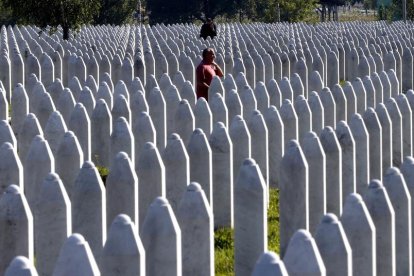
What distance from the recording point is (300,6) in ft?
193

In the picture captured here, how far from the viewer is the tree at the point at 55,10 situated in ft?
82.7

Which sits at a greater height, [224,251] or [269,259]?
[269,259]

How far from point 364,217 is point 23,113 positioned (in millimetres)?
6810

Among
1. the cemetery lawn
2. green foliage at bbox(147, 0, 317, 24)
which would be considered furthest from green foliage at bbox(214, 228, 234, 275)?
green foliage at bbox(147, 0, 317, 24)

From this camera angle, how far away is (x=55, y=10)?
25609 millimetres

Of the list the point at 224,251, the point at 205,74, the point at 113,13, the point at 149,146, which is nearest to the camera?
the point at 149,146

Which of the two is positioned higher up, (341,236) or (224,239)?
(341,236)

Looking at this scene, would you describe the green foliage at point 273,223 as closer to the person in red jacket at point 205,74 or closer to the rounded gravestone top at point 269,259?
the rounded gravestone top at point 269,259

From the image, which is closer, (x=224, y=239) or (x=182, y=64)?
(x=224, y=239)

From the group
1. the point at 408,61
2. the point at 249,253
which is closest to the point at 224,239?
the point at 249,253

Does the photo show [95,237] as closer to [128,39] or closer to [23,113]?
[23,113]

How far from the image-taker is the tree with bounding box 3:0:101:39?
25.2m

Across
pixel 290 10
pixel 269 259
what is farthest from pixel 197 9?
pixel 269 259

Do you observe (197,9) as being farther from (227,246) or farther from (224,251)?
(224,251)
